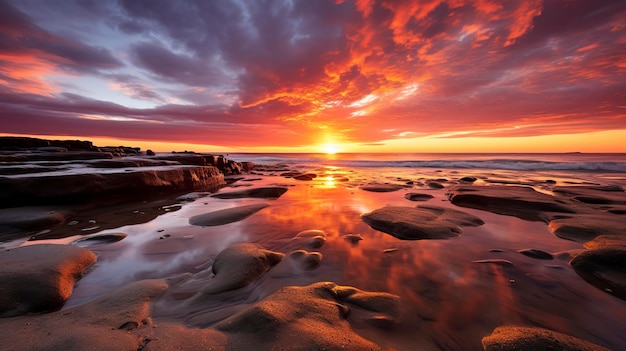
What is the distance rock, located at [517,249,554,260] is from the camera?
325cm

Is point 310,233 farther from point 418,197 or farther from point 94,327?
point 418,197

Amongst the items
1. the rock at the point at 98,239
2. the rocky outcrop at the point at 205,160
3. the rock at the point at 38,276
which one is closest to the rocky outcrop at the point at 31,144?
the rocky outcrop at the point at 205,160

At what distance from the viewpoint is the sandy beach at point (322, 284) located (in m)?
1.71

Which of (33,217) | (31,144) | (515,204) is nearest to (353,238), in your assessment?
(515,204)

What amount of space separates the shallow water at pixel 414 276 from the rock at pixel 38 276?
0.14 m

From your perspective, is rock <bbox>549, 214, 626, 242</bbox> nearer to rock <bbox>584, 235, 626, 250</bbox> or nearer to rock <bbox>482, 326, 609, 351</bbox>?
rock <bbox>584, 235, 626, 250</bbox>

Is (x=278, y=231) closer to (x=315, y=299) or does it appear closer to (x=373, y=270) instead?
(x=373, y=270)

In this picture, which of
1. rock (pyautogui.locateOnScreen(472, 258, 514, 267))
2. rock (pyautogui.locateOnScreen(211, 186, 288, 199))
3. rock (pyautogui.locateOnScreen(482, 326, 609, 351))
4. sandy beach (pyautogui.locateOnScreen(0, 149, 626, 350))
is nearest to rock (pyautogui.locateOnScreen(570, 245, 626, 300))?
sandy beach (pyautogui.locateOnScreen(0, 149, 626, 350))

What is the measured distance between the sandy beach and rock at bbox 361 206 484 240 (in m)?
0.03

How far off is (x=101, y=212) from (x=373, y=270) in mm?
6242

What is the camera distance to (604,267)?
280 centimetres

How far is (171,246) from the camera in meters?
3.66

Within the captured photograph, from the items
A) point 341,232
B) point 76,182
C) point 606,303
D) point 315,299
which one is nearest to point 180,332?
point 315,299

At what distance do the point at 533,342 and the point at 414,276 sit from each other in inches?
45.6
